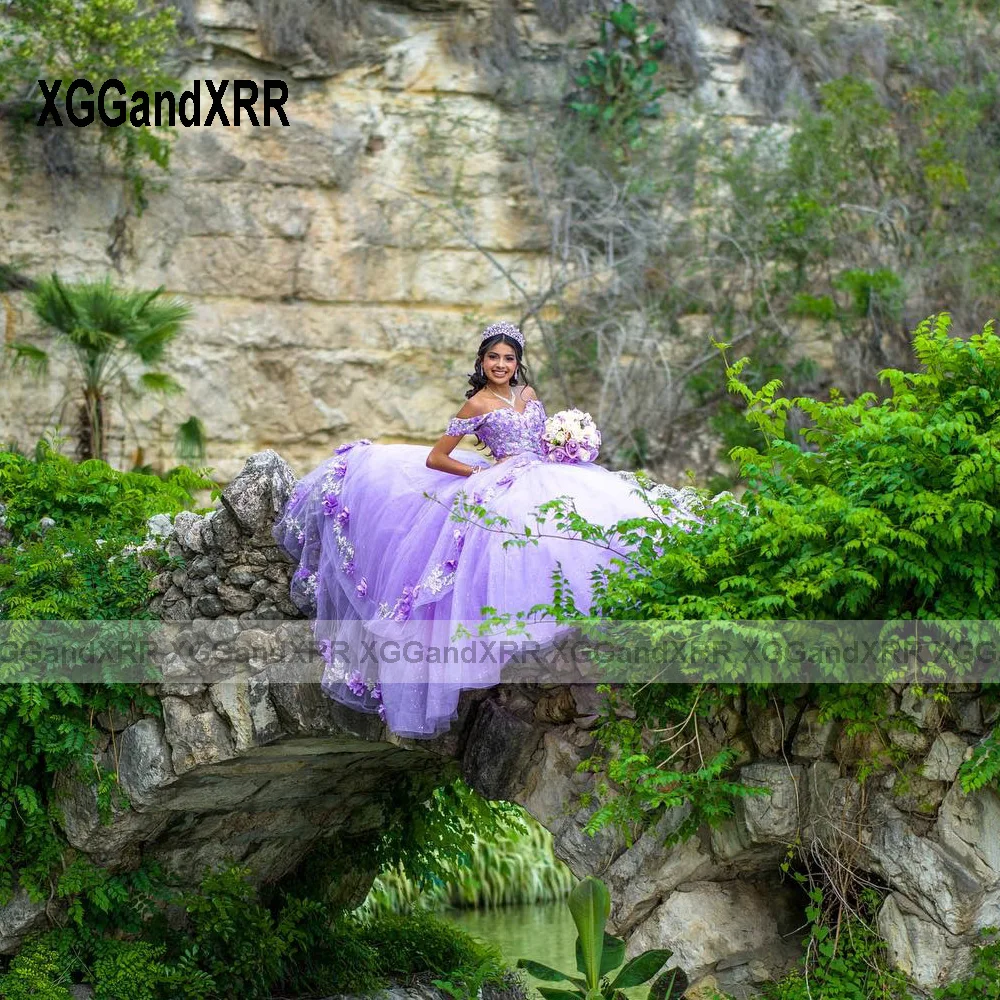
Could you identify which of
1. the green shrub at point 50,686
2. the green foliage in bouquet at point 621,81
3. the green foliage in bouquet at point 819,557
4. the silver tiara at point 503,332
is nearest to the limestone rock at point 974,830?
→ the green foliage in bouquet at point 819,557

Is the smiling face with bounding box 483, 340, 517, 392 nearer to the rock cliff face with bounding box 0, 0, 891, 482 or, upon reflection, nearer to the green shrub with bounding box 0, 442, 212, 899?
the green shrub with bounding box 0, 442, 212, 899

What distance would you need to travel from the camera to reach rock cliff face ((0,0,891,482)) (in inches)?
473

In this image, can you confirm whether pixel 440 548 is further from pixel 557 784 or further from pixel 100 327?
pixel 100 327

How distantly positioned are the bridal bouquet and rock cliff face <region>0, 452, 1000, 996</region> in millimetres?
864

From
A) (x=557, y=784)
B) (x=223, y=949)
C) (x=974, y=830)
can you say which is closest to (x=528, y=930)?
(x=223, y=949)

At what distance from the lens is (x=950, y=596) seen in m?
4.21

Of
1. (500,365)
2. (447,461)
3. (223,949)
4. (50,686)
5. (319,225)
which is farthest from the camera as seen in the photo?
(319,225)

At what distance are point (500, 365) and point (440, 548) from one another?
0.91 meters

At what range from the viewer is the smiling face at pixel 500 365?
5.45m

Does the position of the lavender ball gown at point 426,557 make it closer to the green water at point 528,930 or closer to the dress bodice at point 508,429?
the dress bodice at point 508,429

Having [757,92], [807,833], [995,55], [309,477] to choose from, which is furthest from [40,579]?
[995,55]

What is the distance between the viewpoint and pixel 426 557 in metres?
5.01

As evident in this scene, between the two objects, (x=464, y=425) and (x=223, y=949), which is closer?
(x=464, y=425)

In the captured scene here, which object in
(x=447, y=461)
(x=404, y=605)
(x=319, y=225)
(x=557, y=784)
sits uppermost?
(x=319, y=225)
